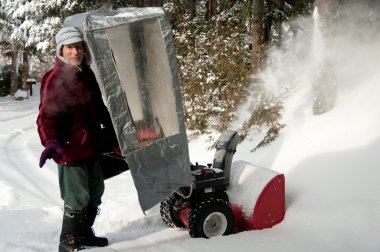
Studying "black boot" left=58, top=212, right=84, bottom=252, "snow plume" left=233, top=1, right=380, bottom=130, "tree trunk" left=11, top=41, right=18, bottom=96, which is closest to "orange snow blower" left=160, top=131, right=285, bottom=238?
"black boot" left=58, top=212, right=84, bottom=252

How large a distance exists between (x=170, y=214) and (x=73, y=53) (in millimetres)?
1939

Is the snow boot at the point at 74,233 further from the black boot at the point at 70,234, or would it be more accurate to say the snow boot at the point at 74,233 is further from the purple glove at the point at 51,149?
the purple glove at the point at 51,149

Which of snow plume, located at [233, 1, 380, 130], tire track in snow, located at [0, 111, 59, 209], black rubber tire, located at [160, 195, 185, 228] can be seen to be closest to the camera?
black rubber tire, located at [160, 195, 185, 228]

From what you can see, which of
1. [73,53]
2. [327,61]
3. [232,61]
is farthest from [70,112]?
[232,61]

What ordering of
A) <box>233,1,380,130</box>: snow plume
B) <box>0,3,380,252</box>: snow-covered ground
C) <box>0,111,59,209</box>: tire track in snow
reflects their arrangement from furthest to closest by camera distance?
<box>233,1,380,130</box>: snow plume
<box>0,111,59,209</box>: tire track in snow
<box>0,3,380,252</box>: snow-covered ground

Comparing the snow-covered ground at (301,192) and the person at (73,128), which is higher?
the person at (73,128)

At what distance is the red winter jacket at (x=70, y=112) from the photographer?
3.38 meters

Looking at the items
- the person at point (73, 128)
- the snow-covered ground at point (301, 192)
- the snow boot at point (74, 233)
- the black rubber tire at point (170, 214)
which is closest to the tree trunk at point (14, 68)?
the snow-covered ground at point (301, 192)

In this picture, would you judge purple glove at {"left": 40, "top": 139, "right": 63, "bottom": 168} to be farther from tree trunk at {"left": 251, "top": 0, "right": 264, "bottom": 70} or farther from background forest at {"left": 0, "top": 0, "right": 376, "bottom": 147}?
tree trunk at {"left": 251, "top": 0, "right": 264, "bottom": 70}

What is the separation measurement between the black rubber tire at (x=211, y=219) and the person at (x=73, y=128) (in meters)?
0.95

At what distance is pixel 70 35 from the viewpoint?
3295 millimetres

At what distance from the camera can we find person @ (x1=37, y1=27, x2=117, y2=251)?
3.37 metres

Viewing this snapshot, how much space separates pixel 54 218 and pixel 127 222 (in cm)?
86

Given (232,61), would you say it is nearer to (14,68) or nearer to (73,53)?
(73,53)
